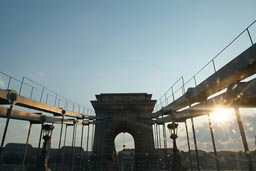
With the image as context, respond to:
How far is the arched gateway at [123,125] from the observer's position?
24108mm

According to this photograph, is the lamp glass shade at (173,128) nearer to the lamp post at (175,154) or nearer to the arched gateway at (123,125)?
the lamp post at (175,154)

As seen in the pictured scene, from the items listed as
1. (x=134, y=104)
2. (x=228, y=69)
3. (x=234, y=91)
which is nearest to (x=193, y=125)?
(x=228, y=69)

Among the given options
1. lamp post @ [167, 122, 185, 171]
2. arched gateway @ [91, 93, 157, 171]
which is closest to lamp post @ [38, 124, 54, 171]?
lamp post @ [167, 122, 185, 171]

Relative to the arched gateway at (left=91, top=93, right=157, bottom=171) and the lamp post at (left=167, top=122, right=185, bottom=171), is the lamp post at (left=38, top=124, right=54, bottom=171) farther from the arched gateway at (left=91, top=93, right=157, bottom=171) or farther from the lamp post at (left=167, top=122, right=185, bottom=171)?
the arched gateway at (left=91, top=93, right=157, bottom=171)

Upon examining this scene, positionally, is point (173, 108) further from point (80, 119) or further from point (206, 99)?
point (80, 119)

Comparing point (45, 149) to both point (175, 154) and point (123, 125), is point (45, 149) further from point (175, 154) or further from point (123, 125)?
point (123, 125)

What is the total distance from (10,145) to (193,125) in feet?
229

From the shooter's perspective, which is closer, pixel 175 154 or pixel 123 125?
pixel 175 154

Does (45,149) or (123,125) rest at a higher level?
(123,125)

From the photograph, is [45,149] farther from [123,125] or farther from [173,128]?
[123,125]

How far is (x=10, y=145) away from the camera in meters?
63.1

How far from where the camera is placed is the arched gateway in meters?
24.1

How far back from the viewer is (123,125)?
25.8m

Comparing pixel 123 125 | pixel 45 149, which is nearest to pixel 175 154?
pixel 45 149
